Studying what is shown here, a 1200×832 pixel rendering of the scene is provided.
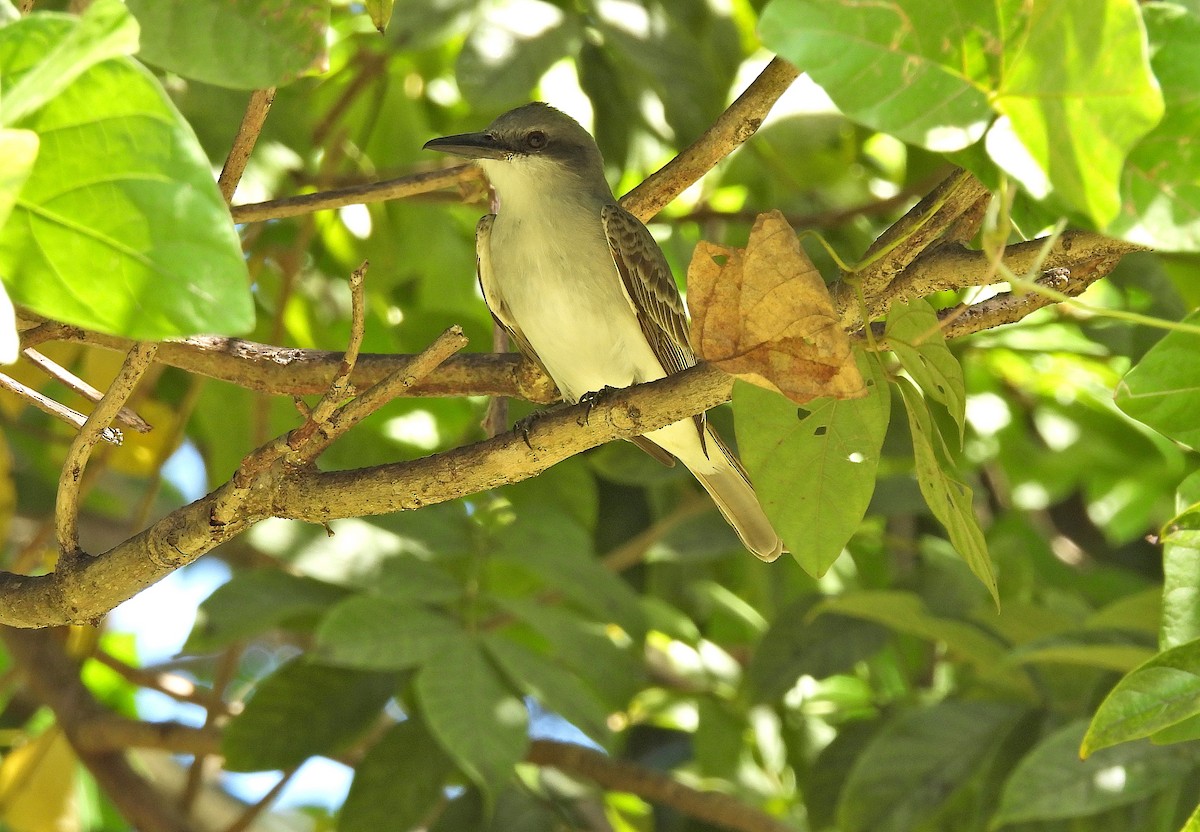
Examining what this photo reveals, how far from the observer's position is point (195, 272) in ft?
3.52

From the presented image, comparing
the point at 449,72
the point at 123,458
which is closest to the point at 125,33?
the point at 123,458

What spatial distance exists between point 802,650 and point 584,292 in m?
1.26

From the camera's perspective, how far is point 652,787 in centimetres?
375

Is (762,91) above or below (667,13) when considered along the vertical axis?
below

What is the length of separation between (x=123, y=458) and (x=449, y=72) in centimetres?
200

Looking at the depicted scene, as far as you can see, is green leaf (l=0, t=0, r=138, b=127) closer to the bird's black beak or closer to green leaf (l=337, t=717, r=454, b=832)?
the bird's black beak

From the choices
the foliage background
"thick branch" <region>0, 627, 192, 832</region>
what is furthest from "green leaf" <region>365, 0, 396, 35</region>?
"thick branch" <region>0, 627, 192, 832</region>

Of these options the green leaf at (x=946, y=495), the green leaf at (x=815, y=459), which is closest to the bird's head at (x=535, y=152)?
the green leaf at (x=815, y=459)

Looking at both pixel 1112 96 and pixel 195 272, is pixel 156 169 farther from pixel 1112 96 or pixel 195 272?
pixel 1112 96

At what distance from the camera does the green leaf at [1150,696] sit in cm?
147

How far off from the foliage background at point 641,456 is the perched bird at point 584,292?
7.5 inches

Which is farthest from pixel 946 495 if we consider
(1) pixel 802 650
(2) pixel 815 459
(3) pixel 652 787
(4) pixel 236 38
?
(3) pixel 652 787

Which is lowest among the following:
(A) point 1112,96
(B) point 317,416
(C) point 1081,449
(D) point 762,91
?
(A) point 1112,96

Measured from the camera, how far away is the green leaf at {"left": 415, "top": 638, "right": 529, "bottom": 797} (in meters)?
2.77
